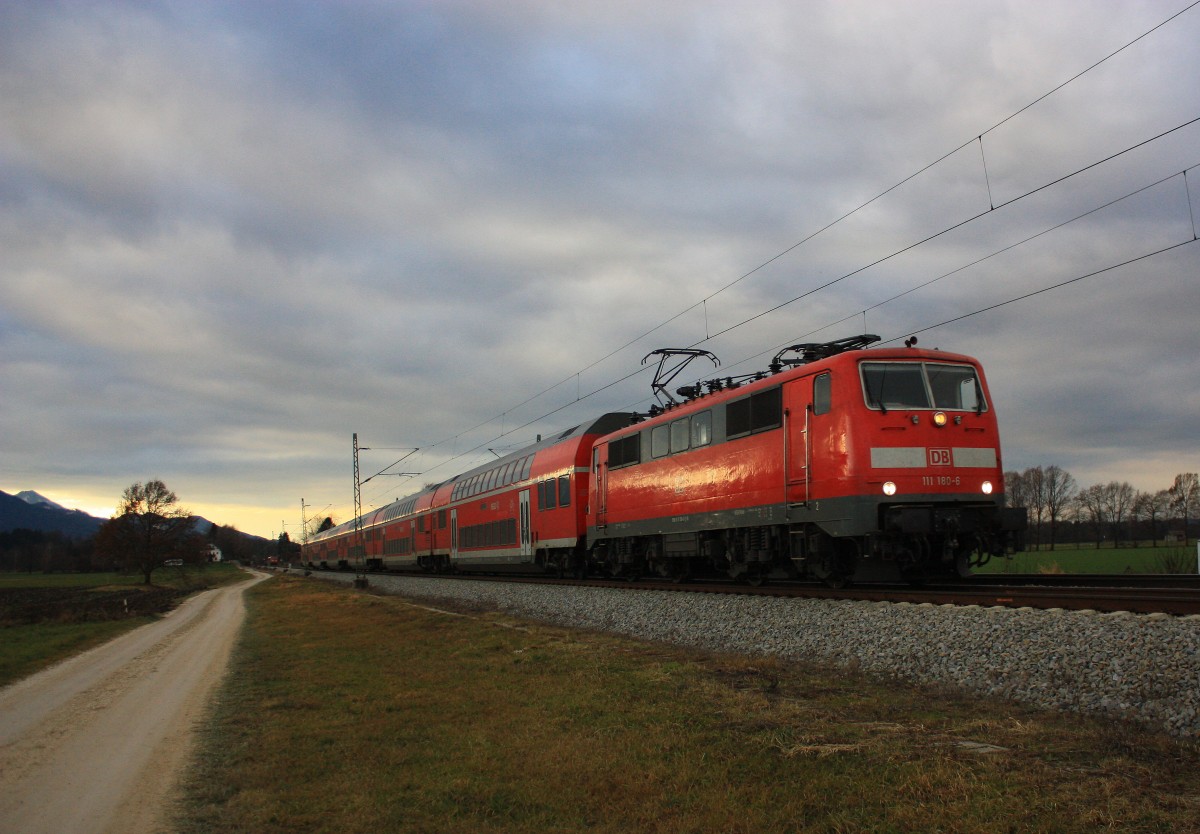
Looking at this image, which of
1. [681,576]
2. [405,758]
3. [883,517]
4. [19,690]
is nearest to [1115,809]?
[405,758]

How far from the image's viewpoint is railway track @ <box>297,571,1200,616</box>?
30.6ft

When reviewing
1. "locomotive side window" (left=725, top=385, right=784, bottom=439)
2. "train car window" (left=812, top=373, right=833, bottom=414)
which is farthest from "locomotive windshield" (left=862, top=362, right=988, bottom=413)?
"locomotive side window" (left=725, top=385, right=784, bottom=439)

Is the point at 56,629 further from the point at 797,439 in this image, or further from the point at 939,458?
the point at 939,458

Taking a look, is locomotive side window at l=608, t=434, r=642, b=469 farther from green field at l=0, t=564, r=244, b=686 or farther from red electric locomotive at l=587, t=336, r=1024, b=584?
green field at l=0, t=564, r=244, b=686

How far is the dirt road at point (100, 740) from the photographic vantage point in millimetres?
6438

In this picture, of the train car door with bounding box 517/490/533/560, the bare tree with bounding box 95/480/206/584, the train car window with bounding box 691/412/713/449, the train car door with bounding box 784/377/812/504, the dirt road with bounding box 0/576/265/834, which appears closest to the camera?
the dirt road with bounding box 0/576/265/834

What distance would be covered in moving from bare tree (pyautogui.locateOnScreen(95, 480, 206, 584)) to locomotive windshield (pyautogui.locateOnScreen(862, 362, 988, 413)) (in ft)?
274

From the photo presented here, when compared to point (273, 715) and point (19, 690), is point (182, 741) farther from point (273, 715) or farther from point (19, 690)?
point (19, 690)

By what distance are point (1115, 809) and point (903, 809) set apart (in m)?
1.19

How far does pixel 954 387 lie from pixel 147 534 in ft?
277

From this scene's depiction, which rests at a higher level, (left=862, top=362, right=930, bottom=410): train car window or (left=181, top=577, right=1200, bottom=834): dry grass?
(left=862, top=362, right=930, bottom=410): train car window

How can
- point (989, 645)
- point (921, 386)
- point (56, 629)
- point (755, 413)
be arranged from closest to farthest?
point (989, 645) < point (921, 386) < point (755, 413) < point (56, 629)

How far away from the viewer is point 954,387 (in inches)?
538

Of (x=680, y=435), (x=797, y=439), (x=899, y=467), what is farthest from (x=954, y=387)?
(x=680, y=435)
